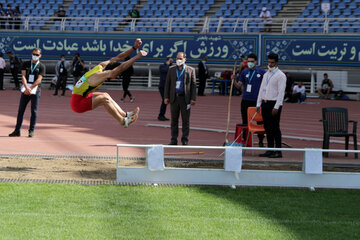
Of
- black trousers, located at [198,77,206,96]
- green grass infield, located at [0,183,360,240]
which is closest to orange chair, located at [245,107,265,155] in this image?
green grass infield, located at [0,183,360,240]

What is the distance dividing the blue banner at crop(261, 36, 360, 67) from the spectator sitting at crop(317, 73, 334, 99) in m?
1.11

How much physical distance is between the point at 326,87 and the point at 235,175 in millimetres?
20080

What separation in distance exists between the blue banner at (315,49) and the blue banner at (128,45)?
1.03m

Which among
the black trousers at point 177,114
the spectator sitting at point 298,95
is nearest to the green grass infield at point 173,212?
the black trousers at point 177,114

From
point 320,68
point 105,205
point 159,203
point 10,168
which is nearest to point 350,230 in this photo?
point 159,203

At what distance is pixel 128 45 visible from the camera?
1284 inches

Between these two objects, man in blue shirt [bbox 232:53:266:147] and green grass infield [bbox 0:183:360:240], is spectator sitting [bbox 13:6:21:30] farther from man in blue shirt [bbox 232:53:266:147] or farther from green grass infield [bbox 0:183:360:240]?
green grass infield [bbox 0:183:360:240]

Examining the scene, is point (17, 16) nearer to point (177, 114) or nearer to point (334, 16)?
point (334, 16)

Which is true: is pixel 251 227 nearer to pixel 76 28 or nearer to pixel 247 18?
pixel 247 18

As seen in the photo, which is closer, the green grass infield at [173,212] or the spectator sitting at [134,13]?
the green grass infield at [173,212]

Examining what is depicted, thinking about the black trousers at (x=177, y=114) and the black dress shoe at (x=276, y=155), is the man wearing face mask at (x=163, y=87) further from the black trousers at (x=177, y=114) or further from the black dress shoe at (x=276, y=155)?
the black dress shoe at (x=276, y=155)

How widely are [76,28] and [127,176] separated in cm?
2651

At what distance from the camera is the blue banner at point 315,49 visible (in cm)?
2903

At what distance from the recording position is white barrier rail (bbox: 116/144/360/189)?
9.55 metres
